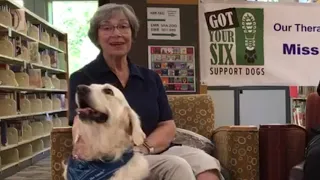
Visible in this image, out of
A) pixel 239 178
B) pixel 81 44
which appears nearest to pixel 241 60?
pixel 239 178

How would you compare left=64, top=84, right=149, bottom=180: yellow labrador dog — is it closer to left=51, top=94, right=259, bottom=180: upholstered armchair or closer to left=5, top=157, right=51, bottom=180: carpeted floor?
left=51, top=94, right=259, bottom=180: upholstered armchair

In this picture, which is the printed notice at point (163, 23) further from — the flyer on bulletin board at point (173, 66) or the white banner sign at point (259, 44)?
the white banner sign at point (259, 44)

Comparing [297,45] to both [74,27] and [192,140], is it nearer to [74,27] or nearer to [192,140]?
[192,140]

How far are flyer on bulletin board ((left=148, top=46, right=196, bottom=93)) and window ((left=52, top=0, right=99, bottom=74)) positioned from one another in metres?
6.41

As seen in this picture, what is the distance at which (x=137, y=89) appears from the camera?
6.81 feet

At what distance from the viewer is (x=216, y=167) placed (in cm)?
199

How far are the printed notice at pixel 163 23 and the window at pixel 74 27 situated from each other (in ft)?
20.8

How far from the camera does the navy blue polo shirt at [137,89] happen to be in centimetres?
201

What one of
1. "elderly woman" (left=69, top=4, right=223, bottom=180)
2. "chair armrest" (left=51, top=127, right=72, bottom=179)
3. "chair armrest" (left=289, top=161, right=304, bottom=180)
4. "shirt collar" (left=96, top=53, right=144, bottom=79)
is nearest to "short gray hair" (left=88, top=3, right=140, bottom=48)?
"elderly woman" (left=69, top=4, right=223, bottom=180)

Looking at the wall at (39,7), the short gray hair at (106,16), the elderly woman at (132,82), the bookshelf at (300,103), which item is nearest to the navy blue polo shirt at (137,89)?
the elderly woman at (132,82)

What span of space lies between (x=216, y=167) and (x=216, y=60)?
4.95 ft

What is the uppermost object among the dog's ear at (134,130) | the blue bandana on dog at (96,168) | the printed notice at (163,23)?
the printed notice at (163,23)

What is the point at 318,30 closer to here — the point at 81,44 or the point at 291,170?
the point at 291,170

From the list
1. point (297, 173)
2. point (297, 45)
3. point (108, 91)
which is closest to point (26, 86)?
point (297, 45)
